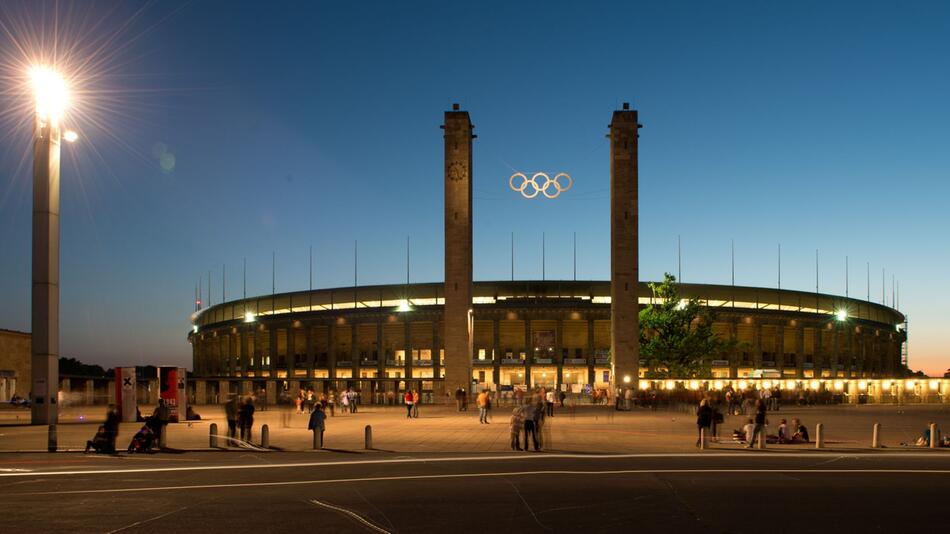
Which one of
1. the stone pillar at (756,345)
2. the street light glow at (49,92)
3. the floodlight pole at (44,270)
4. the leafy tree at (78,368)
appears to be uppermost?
the street light glow at (49,92)

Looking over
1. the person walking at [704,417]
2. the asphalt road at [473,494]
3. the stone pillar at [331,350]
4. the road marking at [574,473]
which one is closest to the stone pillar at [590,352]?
the stone pillar at [331,350]

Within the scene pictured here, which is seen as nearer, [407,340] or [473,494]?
[473,494]

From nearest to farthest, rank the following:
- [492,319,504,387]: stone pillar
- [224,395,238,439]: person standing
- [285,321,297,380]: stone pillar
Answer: [224,395,238,439]: person standing
[492,319,504,387]: stone pillar
[285,321,297,380]: stone pillar

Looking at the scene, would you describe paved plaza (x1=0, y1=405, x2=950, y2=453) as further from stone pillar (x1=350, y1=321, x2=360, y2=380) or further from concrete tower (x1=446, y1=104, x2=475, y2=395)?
stone pillar (x1=350, y1=321, x2=360, y2=380)

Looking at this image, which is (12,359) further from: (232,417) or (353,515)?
(353,515)

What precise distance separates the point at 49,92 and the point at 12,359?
41.3m

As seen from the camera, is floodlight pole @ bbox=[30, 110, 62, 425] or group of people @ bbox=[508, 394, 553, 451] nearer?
group of people @ bbox=[508, 394, 553, 451]

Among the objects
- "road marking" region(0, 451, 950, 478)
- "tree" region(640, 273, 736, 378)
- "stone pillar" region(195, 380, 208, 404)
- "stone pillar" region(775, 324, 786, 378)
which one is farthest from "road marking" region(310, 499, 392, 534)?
"stone pillar" region(775, 324, 786, 378)

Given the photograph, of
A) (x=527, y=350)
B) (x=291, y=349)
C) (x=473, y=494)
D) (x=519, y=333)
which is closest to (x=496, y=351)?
(x=527, y=350)

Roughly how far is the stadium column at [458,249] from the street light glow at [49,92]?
39.8 metres

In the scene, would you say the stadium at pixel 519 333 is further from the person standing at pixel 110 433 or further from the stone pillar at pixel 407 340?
the person standing at pixel 110 433

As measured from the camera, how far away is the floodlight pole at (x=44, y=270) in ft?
123

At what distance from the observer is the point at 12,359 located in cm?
6788

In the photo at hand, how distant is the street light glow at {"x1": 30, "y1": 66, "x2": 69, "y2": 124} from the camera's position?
Result: 110ft
